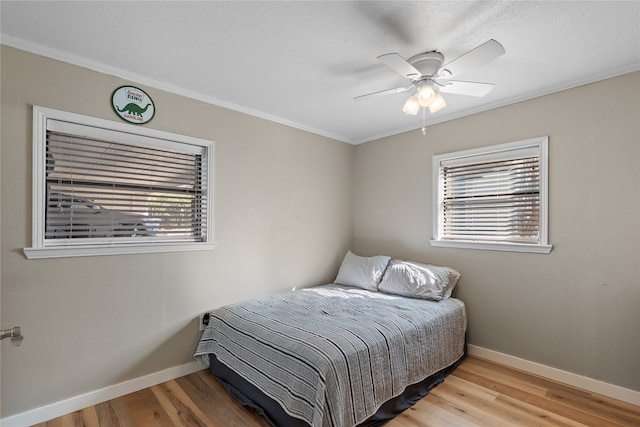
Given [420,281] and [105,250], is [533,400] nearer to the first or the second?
[420,281]

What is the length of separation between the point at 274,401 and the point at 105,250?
61.9 inches

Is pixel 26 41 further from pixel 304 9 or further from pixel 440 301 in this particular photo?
pixel 440 301

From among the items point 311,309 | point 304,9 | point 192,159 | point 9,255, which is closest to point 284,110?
point 192,159

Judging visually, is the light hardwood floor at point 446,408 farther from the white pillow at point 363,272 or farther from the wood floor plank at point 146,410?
the white pillow at point 363,272

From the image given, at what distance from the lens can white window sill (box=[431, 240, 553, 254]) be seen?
8.40ft

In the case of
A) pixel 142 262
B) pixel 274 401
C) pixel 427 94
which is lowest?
pixel 274 401

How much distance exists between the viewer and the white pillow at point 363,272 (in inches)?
128

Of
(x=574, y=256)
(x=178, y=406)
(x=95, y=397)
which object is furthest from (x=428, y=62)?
(x=95, y=397)

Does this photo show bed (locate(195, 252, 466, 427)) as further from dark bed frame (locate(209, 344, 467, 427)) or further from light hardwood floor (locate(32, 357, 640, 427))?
light hardwood floor (locate(32, 357, 640, 427))

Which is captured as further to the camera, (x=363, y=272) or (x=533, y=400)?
(x=363, y=272)

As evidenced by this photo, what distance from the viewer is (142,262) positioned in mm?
2357

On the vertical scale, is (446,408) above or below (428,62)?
below

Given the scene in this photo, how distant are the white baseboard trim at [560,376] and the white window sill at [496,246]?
3.12ft

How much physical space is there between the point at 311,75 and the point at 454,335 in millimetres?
2456
